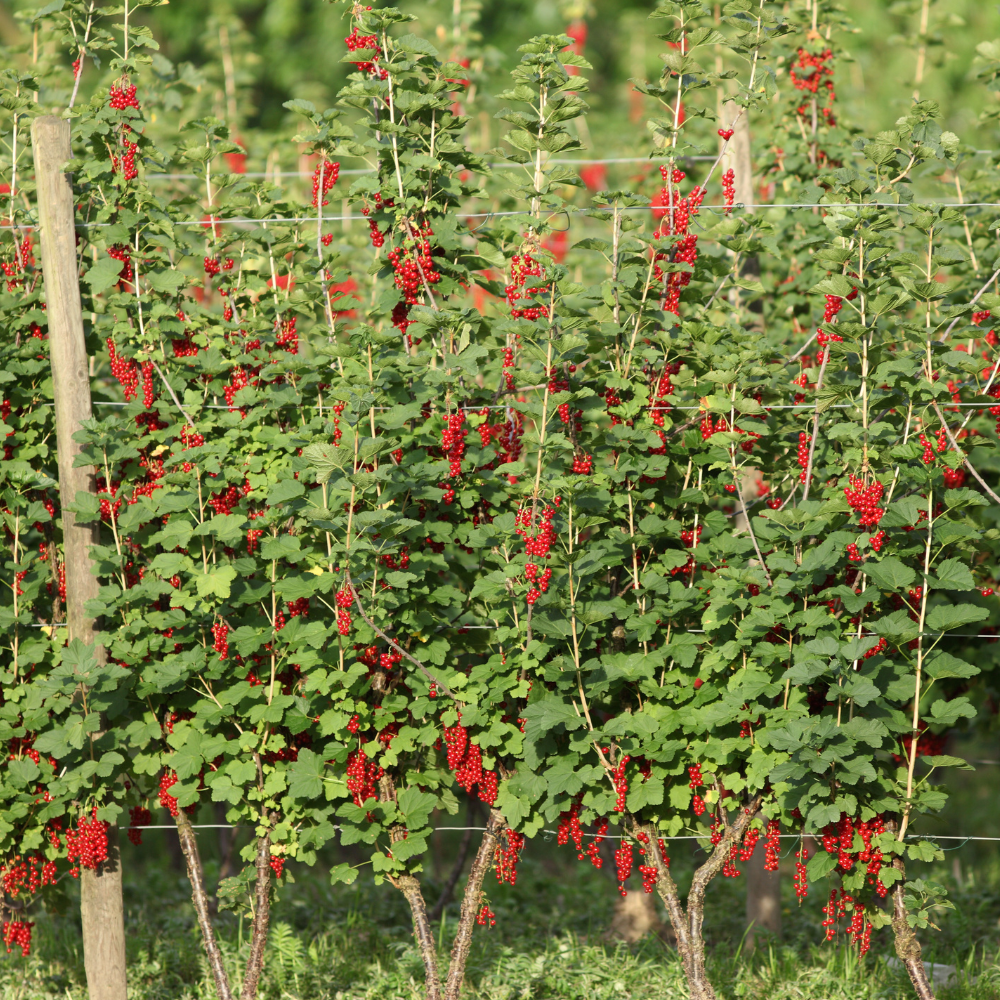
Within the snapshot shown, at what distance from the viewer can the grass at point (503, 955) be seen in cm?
448

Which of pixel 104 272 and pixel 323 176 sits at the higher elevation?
pixel 323 176

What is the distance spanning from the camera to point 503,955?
4.83 m

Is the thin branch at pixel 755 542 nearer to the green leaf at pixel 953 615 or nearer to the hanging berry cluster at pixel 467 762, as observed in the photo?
the green leaf at pixel 953 615

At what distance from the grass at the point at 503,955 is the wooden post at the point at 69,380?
0.65 metres

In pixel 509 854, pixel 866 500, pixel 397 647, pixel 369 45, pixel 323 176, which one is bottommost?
pixel 509 854

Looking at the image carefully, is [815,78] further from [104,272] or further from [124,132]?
[104,272]

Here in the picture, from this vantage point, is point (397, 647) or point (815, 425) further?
point (815, 425)

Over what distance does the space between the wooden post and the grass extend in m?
0.65

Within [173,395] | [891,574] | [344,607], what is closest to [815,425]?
[891,574]

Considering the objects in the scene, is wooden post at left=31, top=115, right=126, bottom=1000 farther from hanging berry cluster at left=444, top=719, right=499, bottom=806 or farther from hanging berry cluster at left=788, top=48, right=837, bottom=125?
hanging berry cluster at left=788, top=48, right=837, bottom=125

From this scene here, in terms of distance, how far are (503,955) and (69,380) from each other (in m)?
2.96

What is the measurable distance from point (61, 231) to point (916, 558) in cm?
322

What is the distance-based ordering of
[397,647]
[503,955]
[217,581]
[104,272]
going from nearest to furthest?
[397,647], [217,581], [104,272], [503,955]

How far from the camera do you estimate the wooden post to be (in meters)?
4.03
